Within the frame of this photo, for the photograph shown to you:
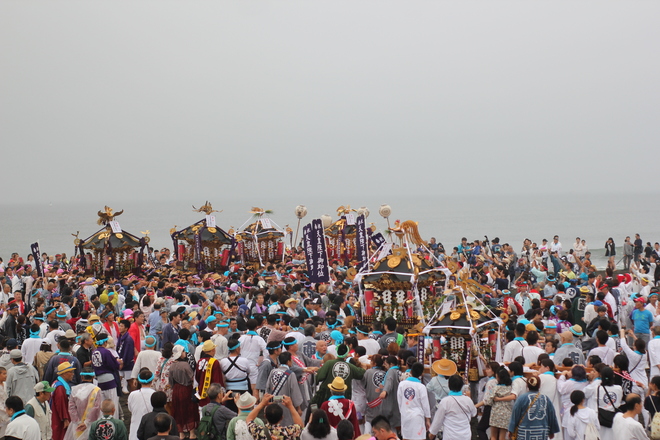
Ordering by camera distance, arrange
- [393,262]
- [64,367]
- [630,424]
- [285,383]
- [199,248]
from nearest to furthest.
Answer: [630,424] → [285,383] → [64,367] → [393,262] → [199,248]

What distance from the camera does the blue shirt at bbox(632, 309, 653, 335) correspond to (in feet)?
37.6

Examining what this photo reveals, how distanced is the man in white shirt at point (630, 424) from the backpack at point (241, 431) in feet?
13.4

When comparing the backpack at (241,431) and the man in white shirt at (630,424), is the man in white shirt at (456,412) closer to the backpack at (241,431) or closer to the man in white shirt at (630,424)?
the man in white shirt at (630,424)

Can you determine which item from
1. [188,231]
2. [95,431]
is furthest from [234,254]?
[95,431]

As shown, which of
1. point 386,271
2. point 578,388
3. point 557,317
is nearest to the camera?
point 578,388

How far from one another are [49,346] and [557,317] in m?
9.51

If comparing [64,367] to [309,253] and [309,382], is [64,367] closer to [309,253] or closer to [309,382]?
[309,382]

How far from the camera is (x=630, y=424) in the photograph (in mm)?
6363

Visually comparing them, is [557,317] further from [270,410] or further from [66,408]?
[66,408]

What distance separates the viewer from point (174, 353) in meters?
8.49

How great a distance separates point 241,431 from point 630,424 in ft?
13.9

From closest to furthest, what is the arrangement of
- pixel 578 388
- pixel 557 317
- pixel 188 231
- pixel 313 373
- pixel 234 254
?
pixel 578 388 < pixel 313 373 < pixel 557 317 < pixel 188 231 < pixel 234 254

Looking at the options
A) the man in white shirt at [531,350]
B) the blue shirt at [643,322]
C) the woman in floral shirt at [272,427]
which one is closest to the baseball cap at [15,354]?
the woman in floral shirt at [272,427]

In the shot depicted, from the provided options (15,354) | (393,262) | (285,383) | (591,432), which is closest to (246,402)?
(285,383)
